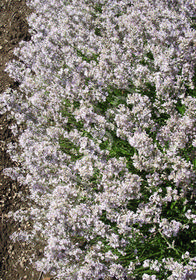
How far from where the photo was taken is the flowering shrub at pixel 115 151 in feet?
8.65

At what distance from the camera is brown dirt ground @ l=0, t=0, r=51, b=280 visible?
433cm

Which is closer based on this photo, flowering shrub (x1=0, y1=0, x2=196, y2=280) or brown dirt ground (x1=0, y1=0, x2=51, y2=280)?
flowering shrub (x1=0, y1=0, x2=196, y2=280)

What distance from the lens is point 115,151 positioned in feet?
12.0

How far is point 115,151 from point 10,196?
231 cm

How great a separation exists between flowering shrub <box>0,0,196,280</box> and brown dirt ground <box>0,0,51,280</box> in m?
1.09

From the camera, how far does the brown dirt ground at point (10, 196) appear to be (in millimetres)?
4328

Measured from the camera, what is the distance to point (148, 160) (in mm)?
2754

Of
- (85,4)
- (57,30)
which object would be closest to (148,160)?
(57,30)

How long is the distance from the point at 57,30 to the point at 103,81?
1.41 metres

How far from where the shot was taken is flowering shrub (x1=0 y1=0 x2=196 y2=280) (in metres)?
2.64

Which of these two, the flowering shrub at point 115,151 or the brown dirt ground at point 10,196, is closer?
the flowering shrub at point 115,151

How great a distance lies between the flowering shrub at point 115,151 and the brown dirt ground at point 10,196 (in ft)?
3.57

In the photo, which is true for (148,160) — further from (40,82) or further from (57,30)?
(57,30)

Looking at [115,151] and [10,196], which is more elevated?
[115,151]
